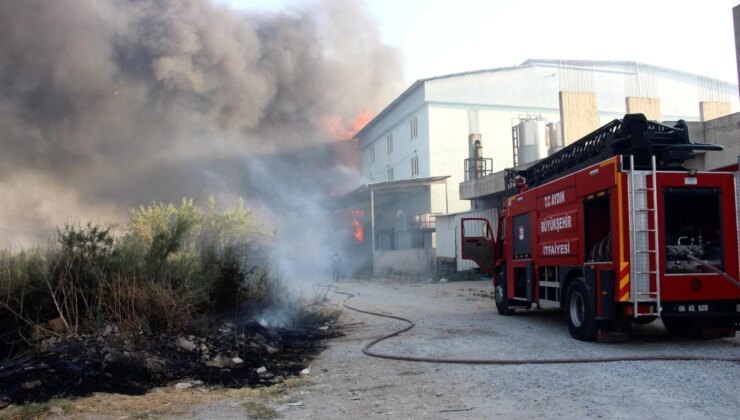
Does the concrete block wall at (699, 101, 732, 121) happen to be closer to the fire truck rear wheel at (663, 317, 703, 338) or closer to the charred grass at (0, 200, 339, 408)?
the fire truck rear wheel at (663, 317, 703, 338)

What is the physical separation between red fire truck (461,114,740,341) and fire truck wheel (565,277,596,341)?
14 millimetres

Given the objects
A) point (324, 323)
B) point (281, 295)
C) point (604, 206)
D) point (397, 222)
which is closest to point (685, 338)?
point (604, 206)

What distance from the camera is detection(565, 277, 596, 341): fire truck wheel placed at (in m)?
7.54

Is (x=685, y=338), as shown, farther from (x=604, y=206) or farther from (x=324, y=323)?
(x=324, y=323)

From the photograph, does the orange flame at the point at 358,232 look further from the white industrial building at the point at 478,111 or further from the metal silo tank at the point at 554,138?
the metal silo tank at the point at 554,138

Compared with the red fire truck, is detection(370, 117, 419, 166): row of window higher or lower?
higher

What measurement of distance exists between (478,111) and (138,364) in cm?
3235

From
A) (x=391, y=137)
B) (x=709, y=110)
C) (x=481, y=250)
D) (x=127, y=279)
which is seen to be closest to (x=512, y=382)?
(x=127, y=279)

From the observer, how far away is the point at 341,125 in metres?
30.7

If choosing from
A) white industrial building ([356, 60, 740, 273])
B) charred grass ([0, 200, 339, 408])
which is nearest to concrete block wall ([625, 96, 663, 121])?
white industrial building ([356, 60, 740, 273])

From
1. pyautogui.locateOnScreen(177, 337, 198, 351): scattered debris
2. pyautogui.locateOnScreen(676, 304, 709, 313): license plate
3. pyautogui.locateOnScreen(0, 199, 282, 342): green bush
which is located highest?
pyautogui.locateOnScreen(0, 199, 282, 342): green bush

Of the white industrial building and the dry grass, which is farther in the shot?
the white industrial building

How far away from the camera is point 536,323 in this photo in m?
10.0

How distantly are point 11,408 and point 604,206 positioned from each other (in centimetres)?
690
